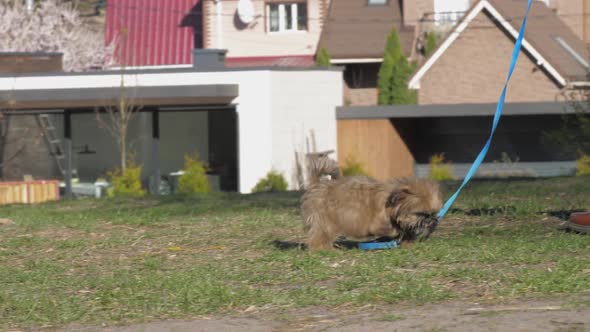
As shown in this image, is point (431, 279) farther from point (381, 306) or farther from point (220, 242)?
point (220, 242)

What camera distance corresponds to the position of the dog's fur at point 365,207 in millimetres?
9852

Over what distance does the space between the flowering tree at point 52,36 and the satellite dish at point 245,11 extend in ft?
24.2

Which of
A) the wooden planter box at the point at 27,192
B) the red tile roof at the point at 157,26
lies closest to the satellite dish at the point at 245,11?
the red tile roof at the point at 157,26

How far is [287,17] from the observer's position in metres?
55.1

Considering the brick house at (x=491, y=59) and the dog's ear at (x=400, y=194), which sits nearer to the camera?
the dog's ear at (x=400, y=194)

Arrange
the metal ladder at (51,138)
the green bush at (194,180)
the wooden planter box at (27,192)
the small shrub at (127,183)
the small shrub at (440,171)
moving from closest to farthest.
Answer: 1. the wooden planter box at (27,192)
2. the small shrub at (127,183)
3. the green bush at (194,180)
4. the small shrub at (440,171)
5. the metal ladder at (51,138)

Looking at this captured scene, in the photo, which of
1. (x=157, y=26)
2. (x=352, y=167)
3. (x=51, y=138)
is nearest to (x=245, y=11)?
(x=157, y=26)

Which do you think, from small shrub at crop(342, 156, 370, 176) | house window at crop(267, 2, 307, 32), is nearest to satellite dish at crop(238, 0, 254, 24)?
house window at crop(267, 2, 307, 32)

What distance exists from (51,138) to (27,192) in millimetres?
5462

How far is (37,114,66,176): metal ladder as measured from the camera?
1214 inches

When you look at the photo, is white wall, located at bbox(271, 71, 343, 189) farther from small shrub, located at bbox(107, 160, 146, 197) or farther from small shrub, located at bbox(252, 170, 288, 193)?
small shrub, located at bbox(107, 160, 146, 197)

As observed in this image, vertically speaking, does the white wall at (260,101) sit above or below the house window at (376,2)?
below

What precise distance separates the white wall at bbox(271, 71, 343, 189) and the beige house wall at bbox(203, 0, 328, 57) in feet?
69.5

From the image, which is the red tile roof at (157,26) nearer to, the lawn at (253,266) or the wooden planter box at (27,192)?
the wooden planter box at (27,192)
